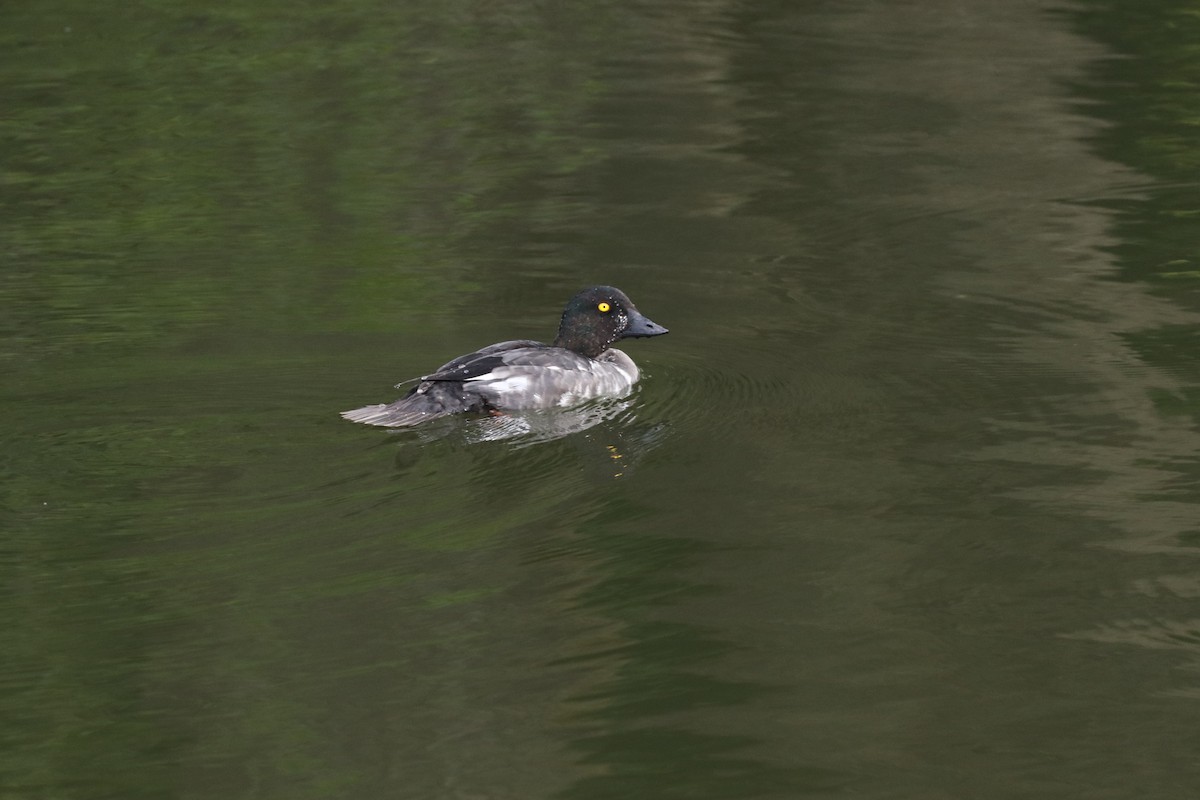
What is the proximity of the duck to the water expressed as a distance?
235 mm

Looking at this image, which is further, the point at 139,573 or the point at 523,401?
the point at 523,401

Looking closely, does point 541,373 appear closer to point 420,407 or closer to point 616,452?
point 420,407

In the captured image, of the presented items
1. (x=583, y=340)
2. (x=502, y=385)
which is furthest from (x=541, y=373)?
(x=583, y=340)

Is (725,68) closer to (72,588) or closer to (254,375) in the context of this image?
(254,375)

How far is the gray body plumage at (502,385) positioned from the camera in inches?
348

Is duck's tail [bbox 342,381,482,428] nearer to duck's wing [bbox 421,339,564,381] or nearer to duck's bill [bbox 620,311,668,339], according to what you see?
duck's wing [bbox 421,339,564,381]

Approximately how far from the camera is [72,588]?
6660 millimetres

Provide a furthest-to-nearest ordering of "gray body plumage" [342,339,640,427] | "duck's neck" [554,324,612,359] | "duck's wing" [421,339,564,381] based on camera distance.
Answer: "duck's neck" [554,324,612,359]
"duck's wing" [421,339,564,381]
"gray body plumage" [342,339,640,427]

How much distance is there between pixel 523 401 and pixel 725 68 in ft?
33.4

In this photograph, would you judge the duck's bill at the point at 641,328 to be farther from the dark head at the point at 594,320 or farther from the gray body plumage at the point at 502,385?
the gray body plumage at the point at 502,385

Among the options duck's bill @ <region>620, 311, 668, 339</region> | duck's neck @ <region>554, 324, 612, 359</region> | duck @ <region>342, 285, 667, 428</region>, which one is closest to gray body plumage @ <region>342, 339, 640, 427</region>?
duck @ <region>342, 285, 667, 428</region>

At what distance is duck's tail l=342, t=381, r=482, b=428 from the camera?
873 cm

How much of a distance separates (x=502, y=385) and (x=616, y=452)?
3.03 feet

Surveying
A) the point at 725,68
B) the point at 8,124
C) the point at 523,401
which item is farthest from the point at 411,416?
the point at 725,68
